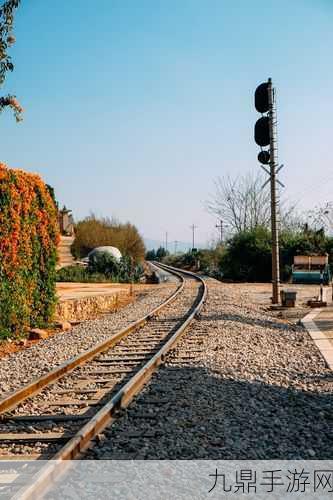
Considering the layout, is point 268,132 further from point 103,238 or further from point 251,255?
point 103,238

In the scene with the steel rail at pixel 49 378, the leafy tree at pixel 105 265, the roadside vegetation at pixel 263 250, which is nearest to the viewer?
the steel rail at pixel 49 378

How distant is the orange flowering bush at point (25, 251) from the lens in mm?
9828

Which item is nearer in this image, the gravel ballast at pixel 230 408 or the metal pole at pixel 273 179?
the gravel ballast at pixel 230 408

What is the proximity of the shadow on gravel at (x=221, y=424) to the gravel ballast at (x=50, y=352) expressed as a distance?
174 cm

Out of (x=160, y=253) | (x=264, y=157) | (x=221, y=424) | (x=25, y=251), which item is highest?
(x=264, y=157)

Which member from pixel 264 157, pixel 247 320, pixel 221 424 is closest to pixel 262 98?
pixel 264 157

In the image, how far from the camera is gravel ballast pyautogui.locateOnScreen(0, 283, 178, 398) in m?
6.94

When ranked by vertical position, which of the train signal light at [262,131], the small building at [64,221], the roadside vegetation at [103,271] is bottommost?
the roadside vegetation at [103,271]

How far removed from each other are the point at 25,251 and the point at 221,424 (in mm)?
6888

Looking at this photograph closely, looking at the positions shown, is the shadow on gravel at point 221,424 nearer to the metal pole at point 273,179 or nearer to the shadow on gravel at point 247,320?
the shadow on gravel at point 247,320

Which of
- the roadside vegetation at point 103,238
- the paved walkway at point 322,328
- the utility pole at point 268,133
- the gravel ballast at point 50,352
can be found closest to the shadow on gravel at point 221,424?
the gravel ballast at point 50,352

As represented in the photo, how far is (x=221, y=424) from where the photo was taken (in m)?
4.75

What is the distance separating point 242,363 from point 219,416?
8.01ft

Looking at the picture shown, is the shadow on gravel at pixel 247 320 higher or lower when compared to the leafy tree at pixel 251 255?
lower
